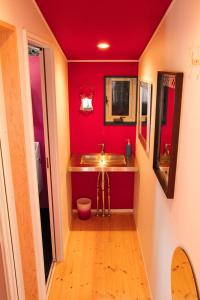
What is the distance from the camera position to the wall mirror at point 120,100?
3.41m

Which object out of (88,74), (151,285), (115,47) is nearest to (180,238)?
(151,285)

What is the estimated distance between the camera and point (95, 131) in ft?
11.8

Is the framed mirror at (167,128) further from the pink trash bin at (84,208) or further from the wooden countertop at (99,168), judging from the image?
the pink trash bin at (84,208)

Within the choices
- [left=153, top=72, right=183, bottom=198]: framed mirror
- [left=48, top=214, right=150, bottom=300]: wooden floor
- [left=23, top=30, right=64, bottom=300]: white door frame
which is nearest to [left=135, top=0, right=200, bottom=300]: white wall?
[left=153, top=72, right=183, bottom=198]: framed mirror

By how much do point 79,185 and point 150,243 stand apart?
1.60 m

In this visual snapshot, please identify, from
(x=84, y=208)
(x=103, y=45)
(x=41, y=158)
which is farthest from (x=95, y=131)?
(x=103, y=45)

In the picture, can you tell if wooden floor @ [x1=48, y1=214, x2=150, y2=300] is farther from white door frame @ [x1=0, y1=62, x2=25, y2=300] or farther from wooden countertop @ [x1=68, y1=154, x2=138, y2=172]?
white door frame @ [x1=0, y1=62, x2=25, y2=300]

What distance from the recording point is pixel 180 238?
1470mm

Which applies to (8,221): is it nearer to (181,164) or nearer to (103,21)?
(181,164)

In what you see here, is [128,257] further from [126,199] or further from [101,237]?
[126,199]

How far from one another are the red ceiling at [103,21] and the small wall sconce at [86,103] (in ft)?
2.41

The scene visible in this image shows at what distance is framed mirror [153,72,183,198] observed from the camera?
1503 millimetres

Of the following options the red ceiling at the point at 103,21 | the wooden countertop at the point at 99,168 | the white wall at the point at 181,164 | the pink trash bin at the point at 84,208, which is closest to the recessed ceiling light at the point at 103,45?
the red ceiling at the point at 103,21

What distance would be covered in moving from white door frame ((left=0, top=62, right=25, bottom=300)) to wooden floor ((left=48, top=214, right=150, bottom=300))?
1044mm
